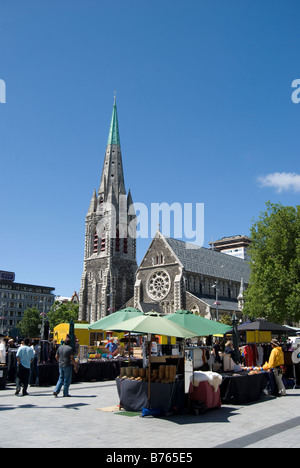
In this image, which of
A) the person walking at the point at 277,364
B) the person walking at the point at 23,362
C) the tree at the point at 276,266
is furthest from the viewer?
the tree at the point at 276,266

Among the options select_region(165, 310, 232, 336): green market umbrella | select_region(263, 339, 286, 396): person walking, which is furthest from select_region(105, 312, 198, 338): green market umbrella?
select_region(263, 339, 286, 396): person walking

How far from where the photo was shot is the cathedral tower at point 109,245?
63.8m

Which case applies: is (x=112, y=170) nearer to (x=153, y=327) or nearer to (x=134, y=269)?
(x=134, y=269)

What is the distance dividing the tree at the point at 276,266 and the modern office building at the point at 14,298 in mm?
76851

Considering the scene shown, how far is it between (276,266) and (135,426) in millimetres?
26755

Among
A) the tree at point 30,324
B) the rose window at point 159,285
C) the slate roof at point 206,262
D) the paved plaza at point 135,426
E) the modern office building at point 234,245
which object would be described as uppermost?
the modern office building at point 234,245

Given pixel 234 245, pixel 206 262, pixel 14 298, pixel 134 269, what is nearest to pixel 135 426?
pixel 206 262

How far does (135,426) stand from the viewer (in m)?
8.82

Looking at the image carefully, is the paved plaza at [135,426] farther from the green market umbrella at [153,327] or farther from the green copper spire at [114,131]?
the green copper spire at [114,131]

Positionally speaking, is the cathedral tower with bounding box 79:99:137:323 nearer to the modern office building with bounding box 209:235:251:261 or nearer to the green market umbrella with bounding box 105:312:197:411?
the green market umbrella with bounding box 105:312:197:411

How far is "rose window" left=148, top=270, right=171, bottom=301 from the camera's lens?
53.2m

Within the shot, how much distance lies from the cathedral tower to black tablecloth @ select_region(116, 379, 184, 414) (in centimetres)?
5008

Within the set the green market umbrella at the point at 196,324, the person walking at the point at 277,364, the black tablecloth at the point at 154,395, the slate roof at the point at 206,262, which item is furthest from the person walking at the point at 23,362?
the slate roof at the point at 206,262
